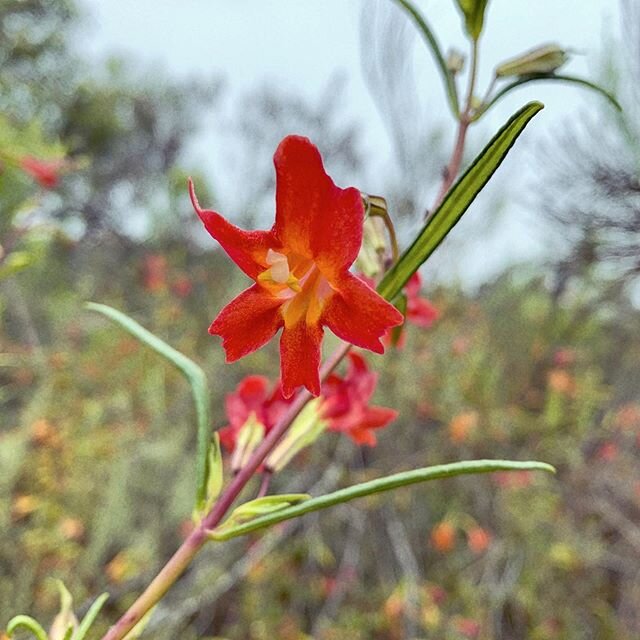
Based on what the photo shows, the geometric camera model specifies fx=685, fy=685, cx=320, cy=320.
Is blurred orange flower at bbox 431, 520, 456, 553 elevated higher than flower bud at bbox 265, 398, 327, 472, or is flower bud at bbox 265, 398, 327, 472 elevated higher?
flower bud at bbox 265, 398, 327, 472

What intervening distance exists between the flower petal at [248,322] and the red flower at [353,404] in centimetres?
10

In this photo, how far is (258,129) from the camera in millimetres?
6984

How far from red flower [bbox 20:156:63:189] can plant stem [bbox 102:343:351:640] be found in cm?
82

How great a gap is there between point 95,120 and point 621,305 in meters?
6.75

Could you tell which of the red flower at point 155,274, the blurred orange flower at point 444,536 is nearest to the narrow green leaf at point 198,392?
the blurred orange flower at point 444,536

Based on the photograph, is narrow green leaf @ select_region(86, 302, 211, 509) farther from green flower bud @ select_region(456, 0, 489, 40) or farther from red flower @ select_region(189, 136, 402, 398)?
green flower bud @ select_region(456, 0, 489, 40)

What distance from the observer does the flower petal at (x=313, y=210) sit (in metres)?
0.23

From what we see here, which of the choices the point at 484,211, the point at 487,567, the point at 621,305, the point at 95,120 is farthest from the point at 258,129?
the point at 487,567

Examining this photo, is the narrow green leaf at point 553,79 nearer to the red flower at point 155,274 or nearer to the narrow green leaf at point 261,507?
the narrow green leaf at point 261,507

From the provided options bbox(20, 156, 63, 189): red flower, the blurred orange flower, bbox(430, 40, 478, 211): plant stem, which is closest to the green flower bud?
bbox(430, 40, 478, 211): plant stem

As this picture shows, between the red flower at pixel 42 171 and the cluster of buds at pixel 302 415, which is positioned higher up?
the red flower at pixel 42 171

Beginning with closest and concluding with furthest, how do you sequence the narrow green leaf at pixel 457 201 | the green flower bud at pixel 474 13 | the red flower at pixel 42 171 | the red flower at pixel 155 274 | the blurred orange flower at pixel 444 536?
the narrow green leaf at pixel 457 201 < the green flower bud at pixel 474 13 < the red flower at pixel 42 171 < the blurred orange flower at pixel 444 536 < the red flower at pixel 155 274

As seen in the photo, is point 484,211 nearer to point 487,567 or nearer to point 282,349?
point 487,567

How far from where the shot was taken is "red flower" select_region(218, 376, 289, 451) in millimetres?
377
